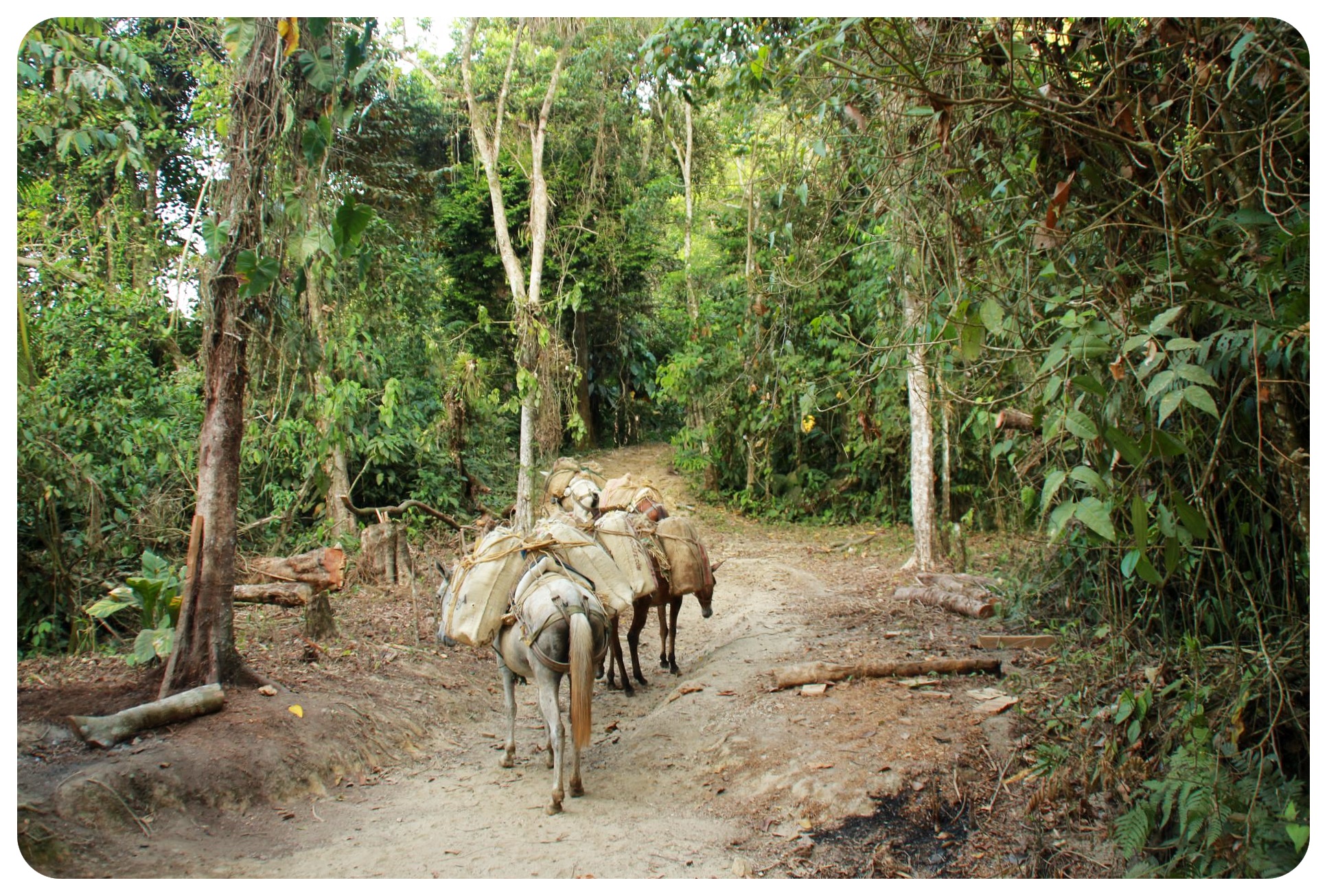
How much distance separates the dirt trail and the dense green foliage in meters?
0.69

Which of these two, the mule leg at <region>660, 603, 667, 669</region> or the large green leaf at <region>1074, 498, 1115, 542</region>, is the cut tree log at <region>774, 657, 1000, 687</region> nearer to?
the mule leg at <region>660, 603, 667, 669</region>

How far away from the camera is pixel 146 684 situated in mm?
4684

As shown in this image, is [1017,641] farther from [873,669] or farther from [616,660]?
[616,660]

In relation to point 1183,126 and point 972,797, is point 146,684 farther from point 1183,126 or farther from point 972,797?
point 1183,126

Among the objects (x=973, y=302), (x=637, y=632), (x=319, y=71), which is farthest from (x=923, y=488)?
(x=319, y=71)

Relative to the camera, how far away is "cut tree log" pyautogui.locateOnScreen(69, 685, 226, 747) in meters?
3.96

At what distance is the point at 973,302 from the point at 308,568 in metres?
6.92

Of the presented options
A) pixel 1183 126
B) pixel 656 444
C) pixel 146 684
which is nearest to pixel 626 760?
pixel 146 684

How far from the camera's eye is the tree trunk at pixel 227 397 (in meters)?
4.43

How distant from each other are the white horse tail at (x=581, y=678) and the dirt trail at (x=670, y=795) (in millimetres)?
389

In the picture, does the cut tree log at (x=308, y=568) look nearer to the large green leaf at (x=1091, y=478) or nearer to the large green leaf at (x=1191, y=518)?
the large green leaf at (x=1091, y=478)

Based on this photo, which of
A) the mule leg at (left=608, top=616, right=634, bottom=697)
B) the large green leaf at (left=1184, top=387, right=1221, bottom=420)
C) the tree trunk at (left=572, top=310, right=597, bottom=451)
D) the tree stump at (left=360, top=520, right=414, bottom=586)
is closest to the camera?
the large green leaf at (left=1184, top=387, right=1221, bottom=420)

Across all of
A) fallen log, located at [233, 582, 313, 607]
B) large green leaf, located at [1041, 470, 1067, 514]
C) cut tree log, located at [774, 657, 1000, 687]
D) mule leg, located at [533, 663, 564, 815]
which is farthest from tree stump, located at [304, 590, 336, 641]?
large green leaf, located at [1041, 470, 1067, 514]

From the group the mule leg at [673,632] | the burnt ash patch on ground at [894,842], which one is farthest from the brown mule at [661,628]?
the burnt ash patch on ground at [894,842]
